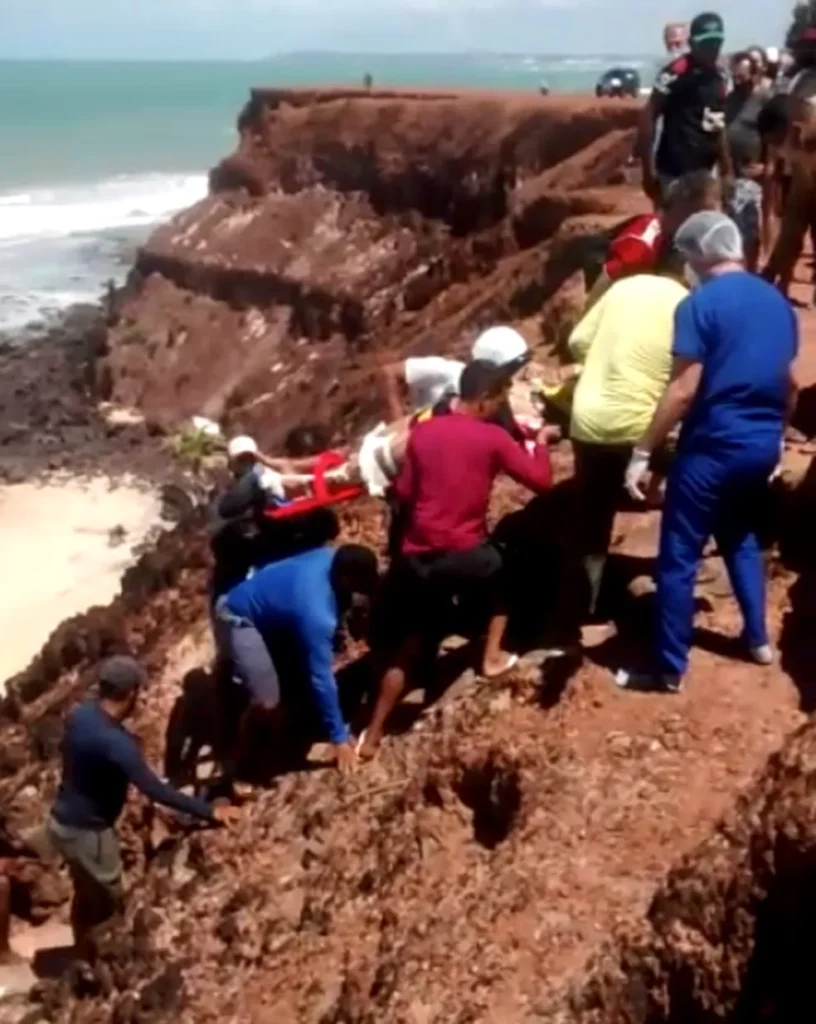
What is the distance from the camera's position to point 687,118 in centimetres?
1135

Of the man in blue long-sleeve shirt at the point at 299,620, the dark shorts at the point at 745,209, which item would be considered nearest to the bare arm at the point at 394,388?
the man in blue long-sleeve shirt at the point at 299,620

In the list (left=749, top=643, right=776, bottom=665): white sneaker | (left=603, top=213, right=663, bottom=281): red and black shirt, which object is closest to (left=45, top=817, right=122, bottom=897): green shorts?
(left=749, top=643, right=776, bottom=665): white sneaker

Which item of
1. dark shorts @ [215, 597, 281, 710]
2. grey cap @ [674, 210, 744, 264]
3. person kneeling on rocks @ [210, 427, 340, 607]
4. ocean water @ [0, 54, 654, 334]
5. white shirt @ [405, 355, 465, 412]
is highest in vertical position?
grey cap @ [674, 210, 744, 264]

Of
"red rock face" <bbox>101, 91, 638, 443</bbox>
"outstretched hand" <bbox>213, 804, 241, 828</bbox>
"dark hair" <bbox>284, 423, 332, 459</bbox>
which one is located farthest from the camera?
"red rock face" <bbox>101, 91, 638, 443</bbox>

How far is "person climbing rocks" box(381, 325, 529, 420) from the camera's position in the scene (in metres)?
7.96

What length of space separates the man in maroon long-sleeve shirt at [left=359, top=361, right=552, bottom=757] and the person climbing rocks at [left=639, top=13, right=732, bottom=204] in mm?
3739

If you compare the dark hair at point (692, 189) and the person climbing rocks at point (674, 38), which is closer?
the dark hair at point (692, 189)

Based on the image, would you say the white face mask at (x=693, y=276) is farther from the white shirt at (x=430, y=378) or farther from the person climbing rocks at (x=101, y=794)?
the person climbing rocks at (x=101, y=794)

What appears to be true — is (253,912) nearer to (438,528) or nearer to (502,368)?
(438,528)

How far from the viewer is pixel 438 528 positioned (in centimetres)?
792

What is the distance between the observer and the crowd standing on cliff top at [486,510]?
287 inches

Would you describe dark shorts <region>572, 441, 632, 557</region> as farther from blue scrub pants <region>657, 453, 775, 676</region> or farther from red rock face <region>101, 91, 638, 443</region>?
red rock face <region>101, 91, 638, 443</region>

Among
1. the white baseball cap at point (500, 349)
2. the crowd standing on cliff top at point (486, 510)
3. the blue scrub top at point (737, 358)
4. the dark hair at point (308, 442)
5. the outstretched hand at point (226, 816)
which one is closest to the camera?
the blue scrub top at point (737, 358)

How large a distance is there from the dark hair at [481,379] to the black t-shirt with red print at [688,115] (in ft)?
12.9
